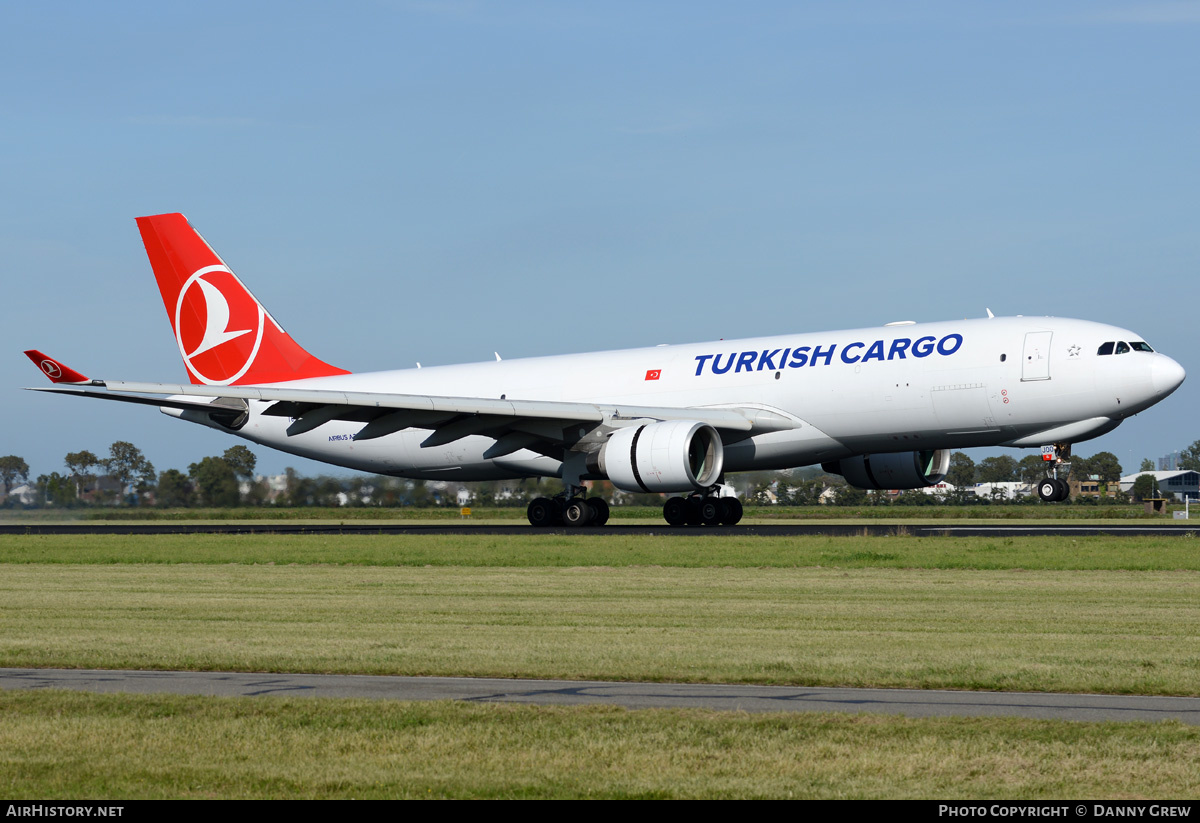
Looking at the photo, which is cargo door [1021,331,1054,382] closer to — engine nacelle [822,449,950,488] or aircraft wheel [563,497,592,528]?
engine nacelle [822,449,950,488]

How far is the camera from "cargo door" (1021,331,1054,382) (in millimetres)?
29828

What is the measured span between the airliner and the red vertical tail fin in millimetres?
1695

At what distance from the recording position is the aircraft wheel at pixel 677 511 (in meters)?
35.0

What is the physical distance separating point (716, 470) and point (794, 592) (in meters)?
15.1

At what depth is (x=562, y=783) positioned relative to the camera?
6676mm

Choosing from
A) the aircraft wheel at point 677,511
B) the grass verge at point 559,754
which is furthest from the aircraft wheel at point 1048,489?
the grass verge at point 559,754

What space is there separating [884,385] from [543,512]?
10011mm

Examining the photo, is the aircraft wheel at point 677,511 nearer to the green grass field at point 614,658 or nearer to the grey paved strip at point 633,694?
the green grass field at point 614,658

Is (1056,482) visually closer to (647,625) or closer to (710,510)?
(710,510)

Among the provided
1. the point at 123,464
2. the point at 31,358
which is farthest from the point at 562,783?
the point at 123,464

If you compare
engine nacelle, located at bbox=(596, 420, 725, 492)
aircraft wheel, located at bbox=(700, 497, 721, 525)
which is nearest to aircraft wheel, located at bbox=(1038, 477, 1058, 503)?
engine nacelle, located at bbox=(596, 420, 725, 492)

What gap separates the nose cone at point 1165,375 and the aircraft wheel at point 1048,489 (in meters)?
3.01

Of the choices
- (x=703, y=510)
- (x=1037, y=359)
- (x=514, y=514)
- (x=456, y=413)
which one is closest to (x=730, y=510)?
(x=703, y=510)

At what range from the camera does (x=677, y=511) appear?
35.1 metres
